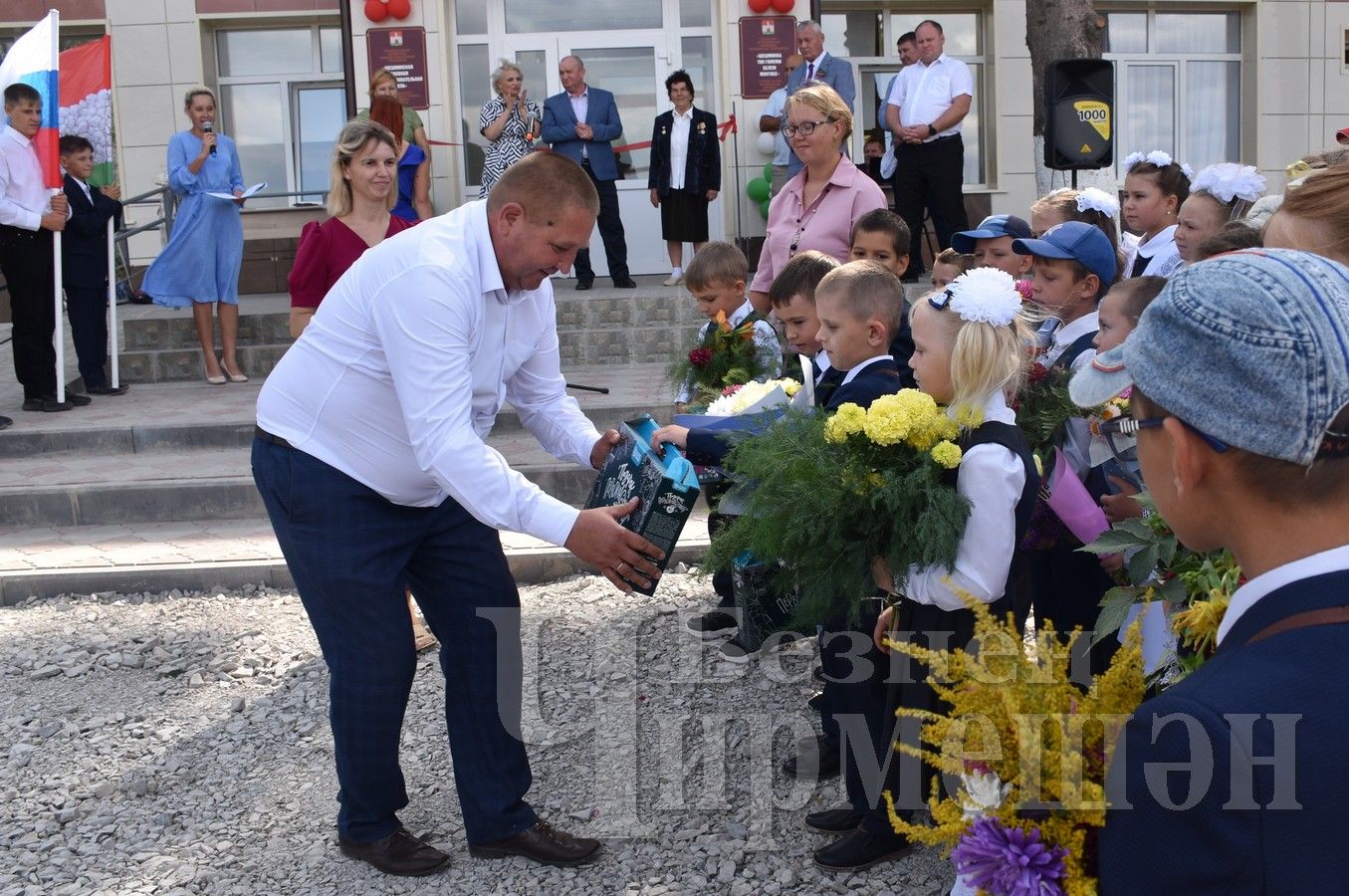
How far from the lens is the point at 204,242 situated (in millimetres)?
9883

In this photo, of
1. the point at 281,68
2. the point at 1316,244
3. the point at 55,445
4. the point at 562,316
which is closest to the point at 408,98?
the point at 281,68

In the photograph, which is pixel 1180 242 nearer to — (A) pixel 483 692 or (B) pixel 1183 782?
(A) pixel 483 692

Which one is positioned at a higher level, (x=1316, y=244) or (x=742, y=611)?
(x=1316, y=244)

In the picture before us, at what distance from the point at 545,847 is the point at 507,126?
931 centimetres

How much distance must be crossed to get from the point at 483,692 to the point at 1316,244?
2.30 m

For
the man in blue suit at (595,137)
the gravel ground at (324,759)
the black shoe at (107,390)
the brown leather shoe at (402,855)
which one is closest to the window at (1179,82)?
the man in blue suit at (595,137)

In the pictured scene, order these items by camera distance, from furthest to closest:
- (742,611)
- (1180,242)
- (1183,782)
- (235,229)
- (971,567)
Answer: (235,229)
(1180,242)
(742,611)
(971,567)
(1183,782)

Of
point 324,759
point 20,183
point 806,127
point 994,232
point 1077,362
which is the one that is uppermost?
point 20,183

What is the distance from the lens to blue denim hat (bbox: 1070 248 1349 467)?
1.15 metres

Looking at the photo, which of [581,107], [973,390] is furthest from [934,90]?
[973,390]

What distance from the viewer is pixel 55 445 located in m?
8.52

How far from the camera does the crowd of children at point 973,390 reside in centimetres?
306

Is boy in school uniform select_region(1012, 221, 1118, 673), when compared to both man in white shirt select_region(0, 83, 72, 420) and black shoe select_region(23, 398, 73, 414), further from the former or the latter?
black shoe select_region(23, 398, 73, 414)

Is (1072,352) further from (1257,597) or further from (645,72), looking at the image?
(645,72)
